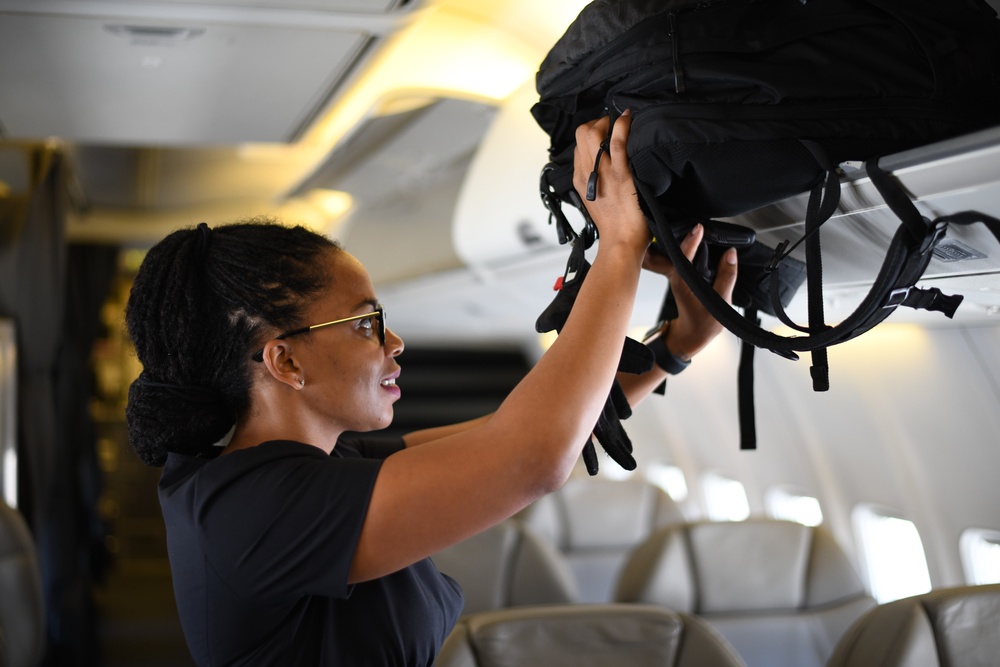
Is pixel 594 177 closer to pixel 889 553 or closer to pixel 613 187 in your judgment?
pixel 613 187

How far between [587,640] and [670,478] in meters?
4.99

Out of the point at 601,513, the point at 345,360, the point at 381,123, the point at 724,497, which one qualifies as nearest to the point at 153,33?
the point at 381,123

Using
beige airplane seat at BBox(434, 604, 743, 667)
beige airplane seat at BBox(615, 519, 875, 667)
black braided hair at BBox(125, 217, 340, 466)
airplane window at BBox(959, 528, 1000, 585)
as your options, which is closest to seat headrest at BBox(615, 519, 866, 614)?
beige airplane seat at BBox(615, 519, 875, 667)

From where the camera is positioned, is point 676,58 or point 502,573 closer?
point 676,58

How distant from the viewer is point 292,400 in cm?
151

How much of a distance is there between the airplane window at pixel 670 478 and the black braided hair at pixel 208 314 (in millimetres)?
5584

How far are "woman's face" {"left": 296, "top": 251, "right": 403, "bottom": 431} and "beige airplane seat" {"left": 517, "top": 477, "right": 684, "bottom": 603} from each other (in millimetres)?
3790

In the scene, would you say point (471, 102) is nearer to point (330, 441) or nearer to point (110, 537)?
point (330, 441)

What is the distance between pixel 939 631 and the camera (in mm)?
2268

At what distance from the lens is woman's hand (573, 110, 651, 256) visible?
4.51ft

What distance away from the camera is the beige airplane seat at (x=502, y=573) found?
11.7ft

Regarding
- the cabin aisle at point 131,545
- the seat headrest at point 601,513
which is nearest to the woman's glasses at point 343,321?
the seat headrest at point 601,513

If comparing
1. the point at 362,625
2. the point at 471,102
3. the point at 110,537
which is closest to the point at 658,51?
the point at 362,625

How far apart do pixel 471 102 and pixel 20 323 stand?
2.91 metres
